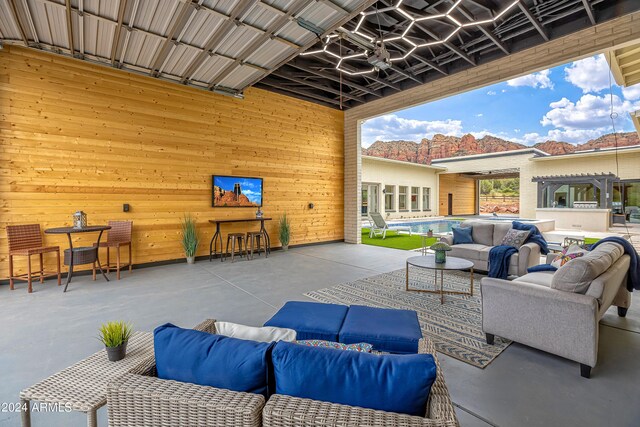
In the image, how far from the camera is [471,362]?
2391 mm

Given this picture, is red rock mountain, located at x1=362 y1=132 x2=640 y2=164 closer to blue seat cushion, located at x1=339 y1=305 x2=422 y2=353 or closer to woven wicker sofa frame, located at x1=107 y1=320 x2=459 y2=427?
blue seat cushion, located at x1=339 y1=305 x2=422 y2=353

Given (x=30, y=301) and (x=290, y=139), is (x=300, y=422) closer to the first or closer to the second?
(x=30, y=301)

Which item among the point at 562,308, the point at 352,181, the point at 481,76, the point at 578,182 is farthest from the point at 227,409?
the point at 578,182

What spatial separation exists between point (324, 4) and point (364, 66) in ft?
10.9

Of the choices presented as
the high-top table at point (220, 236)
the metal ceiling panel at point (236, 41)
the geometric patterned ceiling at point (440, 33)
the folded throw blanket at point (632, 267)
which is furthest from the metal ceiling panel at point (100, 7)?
the folded throw blanket at point (632, 267)

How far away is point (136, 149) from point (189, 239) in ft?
6.76

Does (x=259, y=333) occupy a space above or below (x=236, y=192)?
below

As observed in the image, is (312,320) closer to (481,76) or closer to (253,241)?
(253,241)

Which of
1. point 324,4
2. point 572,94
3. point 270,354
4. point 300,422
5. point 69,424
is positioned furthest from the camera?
point 572,94

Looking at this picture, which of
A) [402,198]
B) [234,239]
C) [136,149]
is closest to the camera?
[136,149]

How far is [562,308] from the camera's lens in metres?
2.26

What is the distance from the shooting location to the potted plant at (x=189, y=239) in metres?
6.14

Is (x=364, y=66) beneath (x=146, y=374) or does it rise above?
above

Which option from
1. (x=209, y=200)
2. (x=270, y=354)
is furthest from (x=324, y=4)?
(x=209, y=200)
